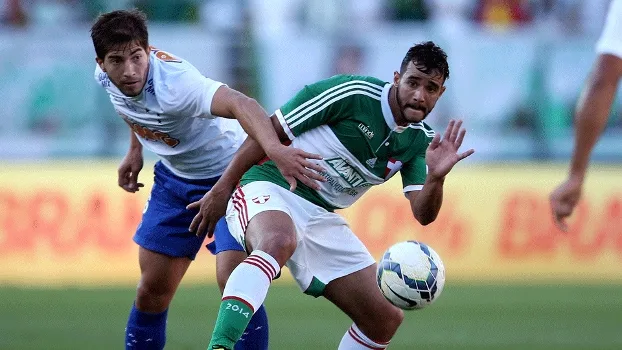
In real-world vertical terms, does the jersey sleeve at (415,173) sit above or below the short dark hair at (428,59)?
below

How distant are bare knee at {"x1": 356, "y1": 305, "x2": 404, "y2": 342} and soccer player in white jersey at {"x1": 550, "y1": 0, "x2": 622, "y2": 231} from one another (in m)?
1.78

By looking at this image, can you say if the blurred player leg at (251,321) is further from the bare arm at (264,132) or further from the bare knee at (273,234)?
the bare arm at (264,132)

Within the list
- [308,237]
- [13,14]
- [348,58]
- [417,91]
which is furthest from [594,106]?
[13,14]

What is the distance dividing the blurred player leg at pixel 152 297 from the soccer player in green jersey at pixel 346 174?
83cm

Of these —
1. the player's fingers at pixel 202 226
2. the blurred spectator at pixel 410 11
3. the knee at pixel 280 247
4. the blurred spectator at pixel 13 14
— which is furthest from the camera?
the blurred spectator at pixel 410 11

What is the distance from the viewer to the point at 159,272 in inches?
273

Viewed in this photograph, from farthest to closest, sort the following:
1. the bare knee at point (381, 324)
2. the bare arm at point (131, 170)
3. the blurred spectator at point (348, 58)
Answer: the blurred spectator at point (348, 58)
the bare arm at point (131, 170)
the bare knee at point (381, 324)

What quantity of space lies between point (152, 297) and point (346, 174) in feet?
5.07

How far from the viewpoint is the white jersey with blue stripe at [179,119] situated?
6.29 metres

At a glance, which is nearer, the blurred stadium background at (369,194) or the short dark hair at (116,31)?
the short dark hair at (116,31)

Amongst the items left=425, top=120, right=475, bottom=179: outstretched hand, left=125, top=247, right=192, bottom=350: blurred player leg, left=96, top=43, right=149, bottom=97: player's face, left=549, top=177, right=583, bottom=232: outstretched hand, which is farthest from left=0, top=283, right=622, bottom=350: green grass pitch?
left=549, top=177, right=583, bottom=232: outstretched hand

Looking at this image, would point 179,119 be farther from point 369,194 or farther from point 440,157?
point 369,194

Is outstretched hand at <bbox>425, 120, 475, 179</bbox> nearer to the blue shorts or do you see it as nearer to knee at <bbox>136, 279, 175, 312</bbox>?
the blue shorts

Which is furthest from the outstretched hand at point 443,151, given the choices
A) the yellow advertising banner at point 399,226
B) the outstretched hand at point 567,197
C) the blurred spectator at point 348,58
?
the blurred spectator at point 348,58
